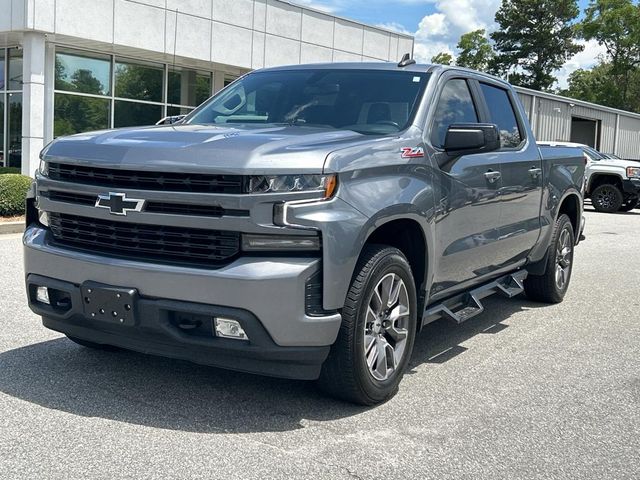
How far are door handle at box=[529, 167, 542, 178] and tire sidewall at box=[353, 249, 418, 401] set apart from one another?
7.42 ft

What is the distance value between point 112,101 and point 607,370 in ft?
56.0

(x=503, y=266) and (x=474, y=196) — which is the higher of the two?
(x=474, y=196)

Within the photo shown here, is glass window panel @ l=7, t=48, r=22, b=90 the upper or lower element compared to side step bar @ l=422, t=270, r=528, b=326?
upper

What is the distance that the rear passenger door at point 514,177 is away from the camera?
5.82m

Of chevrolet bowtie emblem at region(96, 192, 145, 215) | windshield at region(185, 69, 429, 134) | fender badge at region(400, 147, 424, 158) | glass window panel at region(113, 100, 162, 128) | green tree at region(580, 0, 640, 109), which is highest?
green tree at region(580, 0, 640, 109)

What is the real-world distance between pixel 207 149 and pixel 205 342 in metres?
0.95

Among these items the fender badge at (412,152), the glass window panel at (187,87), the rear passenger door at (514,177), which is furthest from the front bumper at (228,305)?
the glass window panel at (187,87)

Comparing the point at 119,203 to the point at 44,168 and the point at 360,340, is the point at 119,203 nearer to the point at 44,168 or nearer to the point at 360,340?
the point at 44,168

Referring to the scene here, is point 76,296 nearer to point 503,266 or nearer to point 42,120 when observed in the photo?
point 503,266

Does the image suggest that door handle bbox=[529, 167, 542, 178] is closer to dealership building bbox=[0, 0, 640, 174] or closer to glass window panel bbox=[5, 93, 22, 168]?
dealership building bbox=[0, 0, 640, 174]

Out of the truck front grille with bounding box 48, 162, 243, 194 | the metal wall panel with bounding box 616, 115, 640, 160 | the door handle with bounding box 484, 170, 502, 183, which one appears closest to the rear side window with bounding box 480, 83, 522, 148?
the door handle with bounding box 484, 170, 502, 183

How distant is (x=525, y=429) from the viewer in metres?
4.07

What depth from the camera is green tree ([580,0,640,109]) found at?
149ft

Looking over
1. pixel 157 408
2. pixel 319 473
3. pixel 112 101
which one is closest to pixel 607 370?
pixel 319 473
